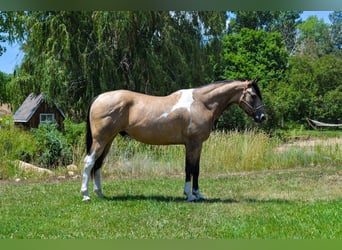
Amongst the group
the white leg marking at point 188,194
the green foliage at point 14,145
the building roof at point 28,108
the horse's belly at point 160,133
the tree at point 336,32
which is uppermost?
the tree at point 336,32

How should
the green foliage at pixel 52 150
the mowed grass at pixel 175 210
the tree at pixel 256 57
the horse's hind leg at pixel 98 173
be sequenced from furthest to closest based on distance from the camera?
1. the tree at pixel 256 57
2. the green foliage at pixel 52 150
3. the horse's hind leg at pixel 98 173
4. the mowed grass at pixel 175 210

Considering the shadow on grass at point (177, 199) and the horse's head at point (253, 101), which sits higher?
the horse's head at point (253, 101)

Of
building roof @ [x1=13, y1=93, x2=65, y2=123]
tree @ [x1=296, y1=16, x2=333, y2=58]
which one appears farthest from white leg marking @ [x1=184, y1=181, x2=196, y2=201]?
tree @ [x1=296, y1=16, x2=333, y2=58]

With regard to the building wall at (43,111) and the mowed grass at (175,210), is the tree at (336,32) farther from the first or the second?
the building wall at (43,111)

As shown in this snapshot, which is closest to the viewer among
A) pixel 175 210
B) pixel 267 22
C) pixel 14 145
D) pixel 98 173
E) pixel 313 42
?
pixel 175 210

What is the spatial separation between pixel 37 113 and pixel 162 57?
101 inches

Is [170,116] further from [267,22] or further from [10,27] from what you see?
[267,22]

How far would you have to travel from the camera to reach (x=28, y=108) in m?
9.02

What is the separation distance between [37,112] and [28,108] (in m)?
0.28

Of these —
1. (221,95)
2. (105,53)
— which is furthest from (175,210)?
(105,53)

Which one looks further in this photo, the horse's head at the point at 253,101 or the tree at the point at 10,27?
the tree at the point at 10,27

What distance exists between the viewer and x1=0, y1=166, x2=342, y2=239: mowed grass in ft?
10.3

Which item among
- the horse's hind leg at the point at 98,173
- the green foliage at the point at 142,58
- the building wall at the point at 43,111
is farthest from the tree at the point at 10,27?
the horse's hind leg at the point at 98,173

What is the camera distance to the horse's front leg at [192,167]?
165 inches
